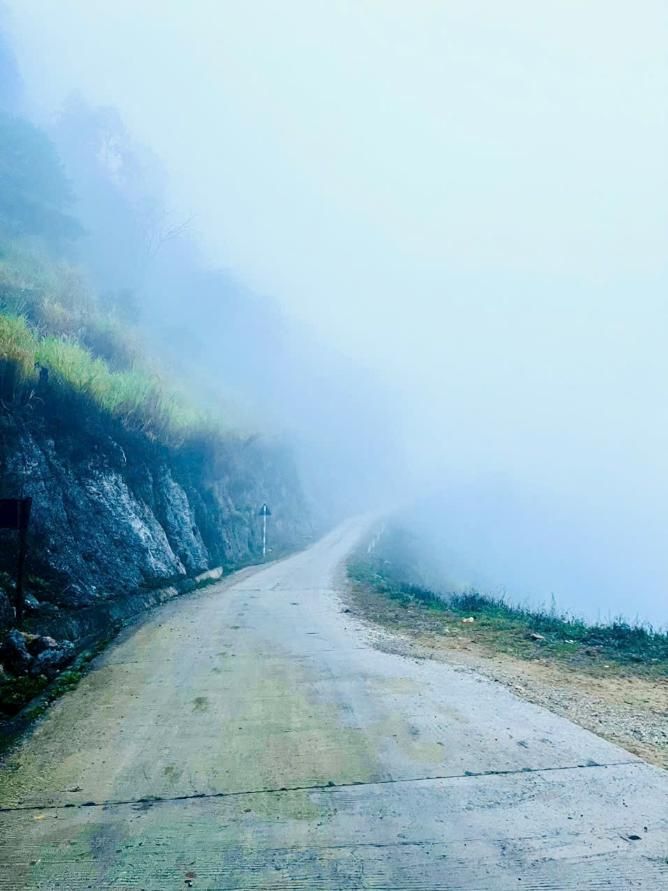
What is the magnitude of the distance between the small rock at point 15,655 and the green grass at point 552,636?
749 cm

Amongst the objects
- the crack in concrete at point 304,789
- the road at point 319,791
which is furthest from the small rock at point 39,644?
the crack in concrete at point 304,789

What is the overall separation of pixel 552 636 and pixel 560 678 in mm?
3170

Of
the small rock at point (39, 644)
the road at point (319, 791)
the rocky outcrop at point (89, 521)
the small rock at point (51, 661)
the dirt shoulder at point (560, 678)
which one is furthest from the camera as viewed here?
the rocky outcrop at point (89, 521)

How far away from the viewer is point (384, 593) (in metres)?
16.7

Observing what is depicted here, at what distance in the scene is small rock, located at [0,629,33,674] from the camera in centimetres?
714

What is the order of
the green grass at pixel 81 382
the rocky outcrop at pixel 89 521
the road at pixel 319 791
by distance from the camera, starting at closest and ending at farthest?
the road at pixel 319 791, the rocky outcrop at pixel 89 521, the green grass at pixel 81 382

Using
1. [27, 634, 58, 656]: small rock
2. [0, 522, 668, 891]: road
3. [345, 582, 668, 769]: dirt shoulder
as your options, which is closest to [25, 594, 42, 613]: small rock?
[27, 634, 58, 656]: small rock

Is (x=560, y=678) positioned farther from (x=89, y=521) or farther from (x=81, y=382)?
(x=81, y=382)

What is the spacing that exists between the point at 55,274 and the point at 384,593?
81.8 ft

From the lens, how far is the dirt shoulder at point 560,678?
571 centimetres

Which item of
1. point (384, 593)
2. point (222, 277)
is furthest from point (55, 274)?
point (222, 277)

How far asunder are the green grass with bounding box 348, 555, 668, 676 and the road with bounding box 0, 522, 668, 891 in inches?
121

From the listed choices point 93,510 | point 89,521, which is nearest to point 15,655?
point 89,521

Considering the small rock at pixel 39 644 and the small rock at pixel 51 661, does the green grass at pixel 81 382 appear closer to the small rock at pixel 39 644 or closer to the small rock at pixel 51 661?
the small rock at pixel 39 644
